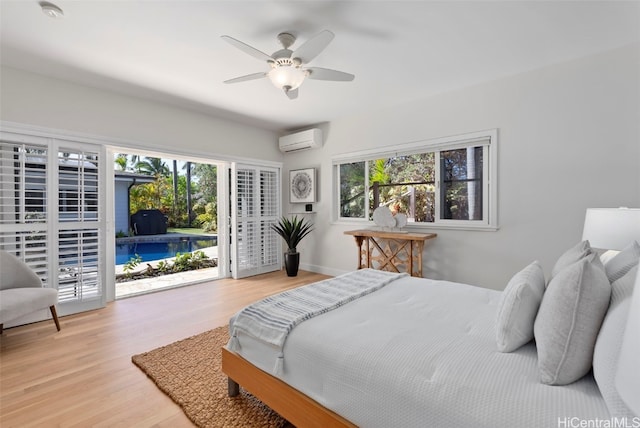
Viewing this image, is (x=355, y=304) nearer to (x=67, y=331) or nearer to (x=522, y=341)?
(x=522, y=341)

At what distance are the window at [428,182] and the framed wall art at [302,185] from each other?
445 millimetres

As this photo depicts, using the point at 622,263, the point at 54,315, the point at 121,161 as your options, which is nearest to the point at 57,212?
the point at 54,315

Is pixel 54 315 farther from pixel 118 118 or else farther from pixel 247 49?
pixel 247 49

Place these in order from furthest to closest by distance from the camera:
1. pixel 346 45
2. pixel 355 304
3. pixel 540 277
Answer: pixel 346 45, pixel 355 304, pixel 540 277

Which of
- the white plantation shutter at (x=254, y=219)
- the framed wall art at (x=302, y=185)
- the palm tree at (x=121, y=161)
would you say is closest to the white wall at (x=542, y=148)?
the framed wall art at (x=302, y=185)

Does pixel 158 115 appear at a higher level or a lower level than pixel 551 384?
higher

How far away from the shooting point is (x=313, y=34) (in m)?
2.39

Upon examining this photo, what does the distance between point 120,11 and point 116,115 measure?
5.94ft

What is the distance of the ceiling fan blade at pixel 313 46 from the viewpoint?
6.44ft

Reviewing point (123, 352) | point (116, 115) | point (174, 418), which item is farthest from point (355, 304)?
point (116, 115)

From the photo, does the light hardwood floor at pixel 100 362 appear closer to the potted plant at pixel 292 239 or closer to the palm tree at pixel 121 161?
the potted plant at pixel 292 239

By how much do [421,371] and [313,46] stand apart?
208cm

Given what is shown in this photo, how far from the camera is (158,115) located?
3889 mm

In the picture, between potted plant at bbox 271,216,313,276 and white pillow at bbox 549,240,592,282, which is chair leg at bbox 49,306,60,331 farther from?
white pillow at bbox 549,240,592,282
